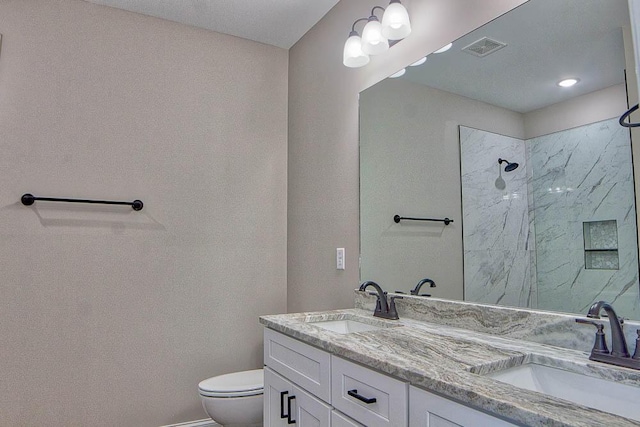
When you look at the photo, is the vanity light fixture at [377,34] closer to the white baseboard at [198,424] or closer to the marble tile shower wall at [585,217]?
the marble tile shower wall at [585,217]

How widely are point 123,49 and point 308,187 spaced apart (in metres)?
1.37

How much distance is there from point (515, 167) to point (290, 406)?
1.18 meters

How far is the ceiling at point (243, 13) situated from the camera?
2.41 metres

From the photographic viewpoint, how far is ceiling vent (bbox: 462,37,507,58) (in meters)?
1.52

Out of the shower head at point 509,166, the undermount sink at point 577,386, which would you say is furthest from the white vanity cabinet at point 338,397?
the shower head at point 509,166

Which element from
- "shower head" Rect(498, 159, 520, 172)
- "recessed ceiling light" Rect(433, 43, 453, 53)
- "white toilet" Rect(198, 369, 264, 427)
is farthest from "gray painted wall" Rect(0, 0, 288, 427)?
"shower head" Rect(498, 159, 520, 172)

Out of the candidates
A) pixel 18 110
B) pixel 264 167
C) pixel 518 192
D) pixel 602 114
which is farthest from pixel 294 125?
pixel 602 114

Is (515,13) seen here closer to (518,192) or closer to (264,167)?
(518,192)

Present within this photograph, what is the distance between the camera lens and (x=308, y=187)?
2635 mm

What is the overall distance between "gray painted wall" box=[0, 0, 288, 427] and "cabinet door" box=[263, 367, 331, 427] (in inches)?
37.4

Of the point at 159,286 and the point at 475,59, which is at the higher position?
the point at 475,59

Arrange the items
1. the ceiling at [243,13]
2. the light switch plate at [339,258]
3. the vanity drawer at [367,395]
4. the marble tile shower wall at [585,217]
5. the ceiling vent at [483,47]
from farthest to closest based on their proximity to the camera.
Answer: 1. the ceiling at [243,13]
2. the light switch plate at [339,258]
3. the ceiling vent at [483,47]
4. the marble tile shower wall at [585,217]
5. the vanity drawer at [367,395]

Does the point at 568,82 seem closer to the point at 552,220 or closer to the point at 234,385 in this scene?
the point at 552,220

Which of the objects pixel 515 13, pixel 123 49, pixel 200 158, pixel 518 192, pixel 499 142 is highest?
pixel 123 49
